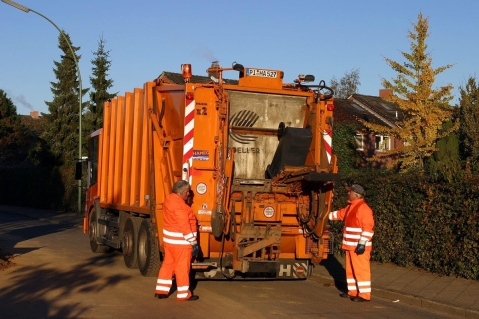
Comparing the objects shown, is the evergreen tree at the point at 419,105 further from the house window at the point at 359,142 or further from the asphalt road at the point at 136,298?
the asphalt road at the point at 136,298

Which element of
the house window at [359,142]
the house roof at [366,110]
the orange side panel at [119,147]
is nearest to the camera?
the orange side panel at [119,147]

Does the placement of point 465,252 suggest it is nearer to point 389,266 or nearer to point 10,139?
point 389,266

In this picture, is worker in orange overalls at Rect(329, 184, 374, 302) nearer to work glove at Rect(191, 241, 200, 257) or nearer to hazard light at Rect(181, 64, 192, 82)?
work glove at Rect(191, 241, 200, 257)

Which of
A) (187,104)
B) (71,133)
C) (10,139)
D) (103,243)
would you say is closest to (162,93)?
(187,104)

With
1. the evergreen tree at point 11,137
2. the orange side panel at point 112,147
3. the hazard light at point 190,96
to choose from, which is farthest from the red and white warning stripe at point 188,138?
the evergreen tree at point 11,137

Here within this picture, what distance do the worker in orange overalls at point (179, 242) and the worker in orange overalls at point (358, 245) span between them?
221 cm

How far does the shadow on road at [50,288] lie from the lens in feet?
27.9

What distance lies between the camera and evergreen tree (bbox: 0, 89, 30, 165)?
60625 millimetres

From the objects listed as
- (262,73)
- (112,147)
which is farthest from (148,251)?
(112,147)

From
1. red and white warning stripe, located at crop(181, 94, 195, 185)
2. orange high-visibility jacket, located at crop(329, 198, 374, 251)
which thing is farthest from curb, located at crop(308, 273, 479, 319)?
red and white warning stripe, located at crop(181, 94, 195, 185)

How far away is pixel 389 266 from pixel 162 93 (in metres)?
5.34

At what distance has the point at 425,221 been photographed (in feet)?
39.9

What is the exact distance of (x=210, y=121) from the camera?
9977 mm

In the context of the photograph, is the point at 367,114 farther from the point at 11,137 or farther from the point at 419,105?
the point at 11,137
